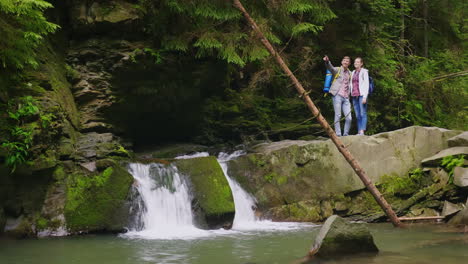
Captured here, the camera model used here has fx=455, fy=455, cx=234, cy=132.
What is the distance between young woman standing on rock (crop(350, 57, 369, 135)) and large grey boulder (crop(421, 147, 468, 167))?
5.93 feet

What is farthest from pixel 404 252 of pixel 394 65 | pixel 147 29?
pixel 394 65

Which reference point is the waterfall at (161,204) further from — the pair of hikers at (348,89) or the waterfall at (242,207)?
the pair of hikers at (348,89)

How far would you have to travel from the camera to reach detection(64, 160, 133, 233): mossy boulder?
952 centimetres

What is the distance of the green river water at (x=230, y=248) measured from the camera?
22.6 ft

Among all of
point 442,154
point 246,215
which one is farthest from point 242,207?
point 442,154

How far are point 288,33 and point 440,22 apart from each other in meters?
8.73

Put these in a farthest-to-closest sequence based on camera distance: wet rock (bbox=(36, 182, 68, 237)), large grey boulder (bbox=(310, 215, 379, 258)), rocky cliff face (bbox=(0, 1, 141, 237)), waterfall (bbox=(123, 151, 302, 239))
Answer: waterfall (bbox=(123, 151, 302, 239))
rocky cliff face (bbox=(0, 1, 141, 237))
wet rock (bbox=(36, 182, 68, 237))
large grey boulder (bbox=(310, 215, 379, 258))

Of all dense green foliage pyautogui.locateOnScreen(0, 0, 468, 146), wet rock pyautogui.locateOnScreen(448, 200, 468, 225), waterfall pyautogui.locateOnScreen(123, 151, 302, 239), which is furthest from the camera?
dense green foliage pyautogui.locateOnScreen(0, 0, 468, 146)

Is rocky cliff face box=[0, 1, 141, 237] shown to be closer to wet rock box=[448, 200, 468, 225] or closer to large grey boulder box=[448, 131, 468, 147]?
wet rock box=[448, 200, 468, 225]

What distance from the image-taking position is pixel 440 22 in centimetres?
1942

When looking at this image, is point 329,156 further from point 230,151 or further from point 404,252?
point 404,252

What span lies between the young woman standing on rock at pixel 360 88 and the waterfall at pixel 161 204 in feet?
16.9

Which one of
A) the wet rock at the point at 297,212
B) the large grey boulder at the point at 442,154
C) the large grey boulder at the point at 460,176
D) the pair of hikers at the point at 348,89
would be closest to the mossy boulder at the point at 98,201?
the wet rock at the point at 297,212

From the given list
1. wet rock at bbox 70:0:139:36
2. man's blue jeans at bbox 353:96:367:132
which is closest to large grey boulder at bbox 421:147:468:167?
man's blue jeans at bbox 353:96:367:132
